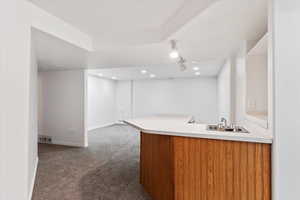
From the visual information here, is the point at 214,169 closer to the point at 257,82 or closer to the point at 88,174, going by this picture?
the point at 257,82

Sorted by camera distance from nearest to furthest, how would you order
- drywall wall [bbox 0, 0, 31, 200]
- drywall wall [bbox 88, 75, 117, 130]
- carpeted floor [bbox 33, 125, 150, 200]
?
drywall wall [bbox 0, 0, 31, 200], carpeted floor [bbox 33, 125, 150, 200], drywall wall [bbox 88, 75, 117, 130]

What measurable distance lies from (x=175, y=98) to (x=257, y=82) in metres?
5.75

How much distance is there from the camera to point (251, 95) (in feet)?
8.82

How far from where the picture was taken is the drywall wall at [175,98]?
26.0ft

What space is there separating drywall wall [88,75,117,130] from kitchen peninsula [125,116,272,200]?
6.23m

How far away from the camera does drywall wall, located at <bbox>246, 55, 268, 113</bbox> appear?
2625 millimetres

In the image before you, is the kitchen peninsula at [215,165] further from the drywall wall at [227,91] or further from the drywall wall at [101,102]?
the drywall wall at [101,102]

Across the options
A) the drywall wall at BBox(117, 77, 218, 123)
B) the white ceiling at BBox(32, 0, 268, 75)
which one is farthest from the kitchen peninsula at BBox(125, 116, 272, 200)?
the drywall wall at BBox(117, 77, 218, 123)

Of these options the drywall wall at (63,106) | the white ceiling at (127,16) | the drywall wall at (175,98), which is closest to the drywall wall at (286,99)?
the white ceiling at (127,16)

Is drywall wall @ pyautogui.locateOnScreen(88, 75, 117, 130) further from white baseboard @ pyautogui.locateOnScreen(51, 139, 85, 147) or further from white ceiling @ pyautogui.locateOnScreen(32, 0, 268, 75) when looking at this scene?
white ceiling @ pyautogui.locateOnScreen(32, 0, 268, 75)

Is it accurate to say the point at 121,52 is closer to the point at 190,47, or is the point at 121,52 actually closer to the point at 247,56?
the point at 190,47

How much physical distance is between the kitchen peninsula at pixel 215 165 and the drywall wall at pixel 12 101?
1.22 metres

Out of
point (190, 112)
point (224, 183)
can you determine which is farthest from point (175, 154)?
point (190, 112)

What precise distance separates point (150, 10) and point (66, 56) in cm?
215
